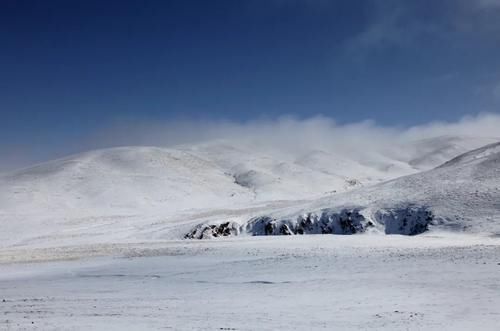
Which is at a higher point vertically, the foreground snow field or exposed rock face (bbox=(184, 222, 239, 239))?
exposed rock face (bbox=(184, 222, 239, 239))

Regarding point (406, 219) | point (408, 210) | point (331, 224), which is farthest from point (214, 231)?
point (408, 210)

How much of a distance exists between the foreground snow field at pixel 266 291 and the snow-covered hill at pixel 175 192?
21848 mm

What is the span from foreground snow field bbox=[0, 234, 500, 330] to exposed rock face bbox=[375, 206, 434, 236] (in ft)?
42.2

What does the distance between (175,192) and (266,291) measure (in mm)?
90798

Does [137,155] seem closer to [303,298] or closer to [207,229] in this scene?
[207,229]

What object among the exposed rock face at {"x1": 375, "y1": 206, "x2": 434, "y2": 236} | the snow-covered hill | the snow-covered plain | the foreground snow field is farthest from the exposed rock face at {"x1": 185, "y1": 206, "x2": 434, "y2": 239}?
the foreground snow field

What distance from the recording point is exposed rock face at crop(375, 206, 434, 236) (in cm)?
4391

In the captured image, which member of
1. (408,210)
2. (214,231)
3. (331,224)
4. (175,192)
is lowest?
(214,231)

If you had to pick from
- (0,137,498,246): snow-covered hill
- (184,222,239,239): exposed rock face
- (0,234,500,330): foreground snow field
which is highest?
(0,137,498,246): snow-covered hill

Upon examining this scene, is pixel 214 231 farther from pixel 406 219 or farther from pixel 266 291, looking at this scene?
pixel 266 291

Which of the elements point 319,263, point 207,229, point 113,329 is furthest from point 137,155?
point 113,329

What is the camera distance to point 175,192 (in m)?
108

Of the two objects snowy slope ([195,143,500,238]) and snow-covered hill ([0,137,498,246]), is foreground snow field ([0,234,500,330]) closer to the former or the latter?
snowy slope ([195,143,500,238])

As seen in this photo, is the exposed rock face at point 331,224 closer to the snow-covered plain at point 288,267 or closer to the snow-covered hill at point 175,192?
the snow-covered plain at point 288,267
